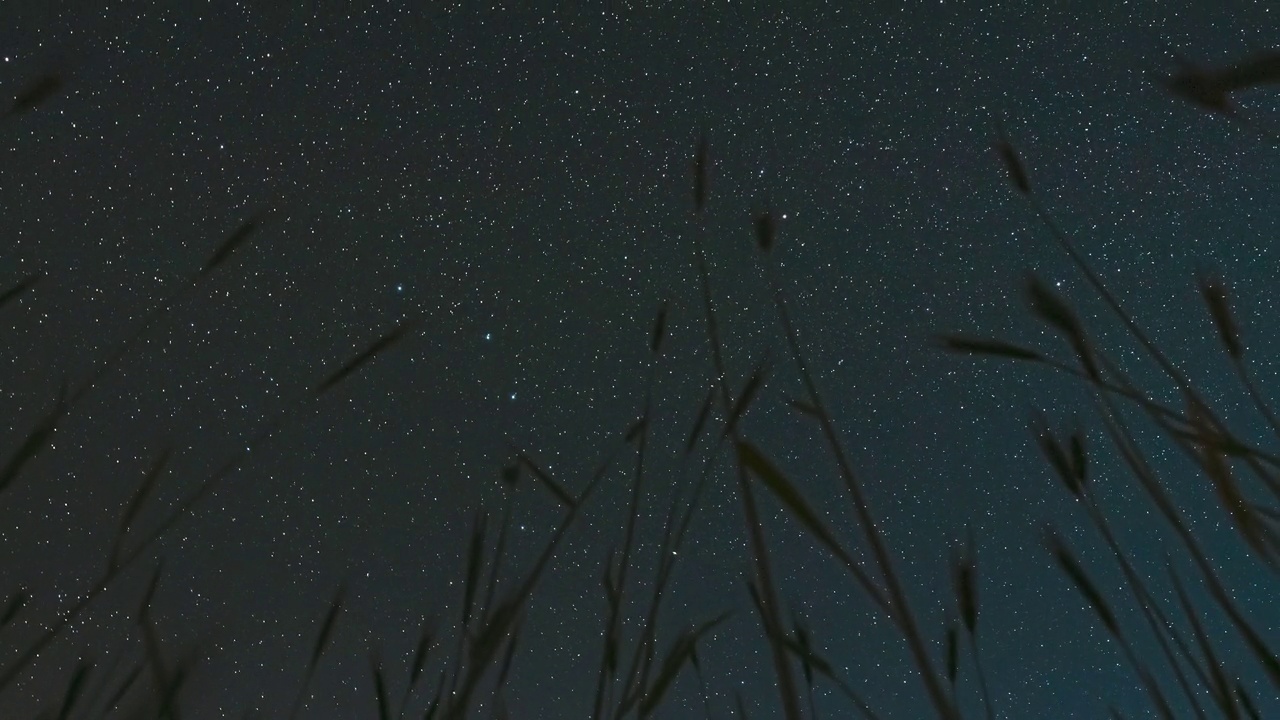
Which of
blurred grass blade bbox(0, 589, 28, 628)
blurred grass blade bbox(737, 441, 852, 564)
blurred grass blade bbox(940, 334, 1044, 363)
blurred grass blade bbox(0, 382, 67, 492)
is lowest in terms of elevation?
blurred grass blade bbox(0, 589, 28, 628)

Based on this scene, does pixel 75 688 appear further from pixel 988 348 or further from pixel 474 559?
pixel 988 348

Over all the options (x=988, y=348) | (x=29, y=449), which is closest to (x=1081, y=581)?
(x=988, y=348)

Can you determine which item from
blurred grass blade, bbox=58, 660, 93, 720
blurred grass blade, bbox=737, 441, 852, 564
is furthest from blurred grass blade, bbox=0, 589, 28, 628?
blurred grass blade, bbox=737, 441, 852, 564

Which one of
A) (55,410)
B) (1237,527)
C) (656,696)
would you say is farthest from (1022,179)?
(55,410)

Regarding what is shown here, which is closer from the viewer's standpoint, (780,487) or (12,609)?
(780,487)

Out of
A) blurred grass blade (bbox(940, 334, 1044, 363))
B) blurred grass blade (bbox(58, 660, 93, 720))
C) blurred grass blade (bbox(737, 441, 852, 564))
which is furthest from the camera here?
blurred grass blade (bbox(58, 660, 93, 720))

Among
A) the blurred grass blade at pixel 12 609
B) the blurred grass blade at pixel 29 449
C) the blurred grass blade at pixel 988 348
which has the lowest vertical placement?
the blurred grass blade at pixel 12 609

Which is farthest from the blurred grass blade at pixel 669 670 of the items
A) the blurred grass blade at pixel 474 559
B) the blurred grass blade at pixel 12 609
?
the blurred grass blade at pixel 12 609

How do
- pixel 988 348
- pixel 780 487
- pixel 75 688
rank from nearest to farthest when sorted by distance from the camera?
pixel 780 487 → pixel 988 348 → pixel 75 688

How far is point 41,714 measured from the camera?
0.74m

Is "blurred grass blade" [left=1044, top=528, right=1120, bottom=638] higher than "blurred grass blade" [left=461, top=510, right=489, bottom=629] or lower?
higher

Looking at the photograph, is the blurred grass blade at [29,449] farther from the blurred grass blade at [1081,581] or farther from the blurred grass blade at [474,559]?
the blurred grass blade at [1081,581]

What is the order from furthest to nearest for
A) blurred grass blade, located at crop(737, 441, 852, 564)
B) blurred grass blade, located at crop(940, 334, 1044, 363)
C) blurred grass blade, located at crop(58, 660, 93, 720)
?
1. blurred grass blade, located at crop(58, 660, 93, 720)
2. blurred grass blade, located at crop(940, 334, 1044, 363)
3. blurred grass blade, located at crop(737, 441, 852, 564)

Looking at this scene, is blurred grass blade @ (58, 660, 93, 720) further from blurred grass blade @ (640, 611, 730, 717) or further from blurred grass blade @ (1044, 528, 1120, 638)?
blurred grass blade @ (1044, 528, 1120, 638)
